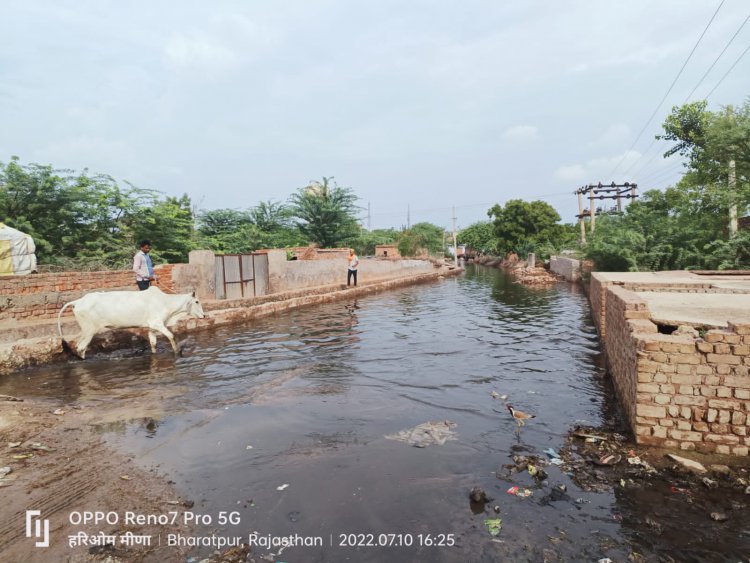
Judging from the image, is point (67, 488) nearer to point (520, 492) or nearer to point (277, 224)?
point (520, 492)

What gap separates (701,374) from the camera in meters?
4.09

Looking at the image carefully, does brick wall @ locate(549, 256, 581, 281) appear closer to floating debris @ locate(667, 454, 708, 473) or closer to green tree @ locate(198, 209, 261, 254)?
green tree @ locate(198, 209, 261, 254)

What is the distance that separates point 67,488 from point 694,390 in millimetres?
5791

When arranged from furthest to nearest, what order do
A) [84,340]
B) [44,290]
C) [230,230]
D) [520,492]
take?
1. [230,230]
2. [44,290]
3. [84,340]
4. [520,492]

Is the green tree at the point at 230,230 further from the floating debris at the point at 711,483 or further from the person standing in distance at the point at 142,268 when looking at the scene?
the floating debris at the point at 711,483

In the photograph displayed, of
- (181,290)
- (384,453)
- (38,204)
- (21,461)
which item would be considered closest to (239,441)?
(384,453)

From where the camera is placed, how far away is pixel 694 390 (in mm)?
4117

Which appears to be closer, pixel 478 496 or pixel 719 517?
pixel 719 517

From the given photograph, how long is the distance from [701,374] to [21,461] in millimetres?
6572

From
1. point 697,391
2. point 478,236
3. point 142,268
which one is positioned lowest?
point 697,391

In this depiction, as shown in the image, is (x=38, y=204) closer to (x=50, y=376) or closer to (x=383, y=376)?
(x=50, y=376)

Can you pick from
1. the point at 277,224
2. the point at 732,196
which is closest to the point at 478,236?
the point at 277,224

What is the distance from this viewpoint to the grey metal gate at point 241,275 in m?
15.0

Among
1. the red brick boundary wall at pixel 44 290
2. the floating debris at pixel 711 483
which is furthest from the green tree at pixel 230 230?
the floating debris at pixel 711 483
